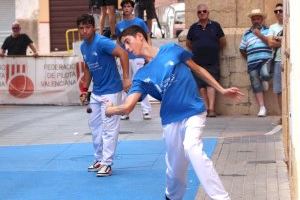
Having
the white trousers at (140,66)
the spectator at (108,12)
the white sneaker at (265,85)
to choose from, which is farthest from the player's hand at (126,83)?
the spectator at (108,12)

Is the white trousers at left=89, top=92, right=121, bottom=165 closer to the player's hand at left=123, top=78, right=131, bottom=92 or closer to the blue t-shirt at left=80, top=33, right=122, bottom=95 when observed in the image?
the blue t-shirt at left=80, top=33, right=122, bottom=95

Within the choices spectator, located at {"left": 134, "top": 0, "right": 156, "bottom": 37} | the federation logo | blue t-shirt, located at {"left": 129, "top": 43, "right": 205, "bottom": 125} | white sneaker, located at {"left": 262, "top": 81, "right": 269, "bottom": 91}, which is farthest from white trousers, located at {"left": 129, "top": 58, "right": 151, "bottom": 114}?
blue t-shirt, located at {"left": 129, "top": 43, "right": 205, "bottom": 125}

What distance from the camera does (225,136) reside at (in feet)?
39.8

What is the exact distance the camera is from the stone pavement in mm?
8518

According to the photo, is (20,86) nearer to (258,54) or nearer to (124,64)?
(258,54)

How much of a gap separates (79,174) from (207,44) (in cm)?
538

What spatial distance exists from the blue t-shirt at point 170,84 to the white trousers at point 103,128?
2.18 m

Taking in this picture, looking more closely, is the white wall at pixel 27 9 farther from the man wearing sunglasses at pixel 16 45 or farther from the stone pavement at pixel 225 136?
the stone pavement at pixel 225 136

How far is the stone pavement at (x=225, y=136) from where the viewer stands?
8.52 m

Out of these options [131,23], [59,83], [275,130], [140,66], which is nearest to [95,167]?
[275,130]

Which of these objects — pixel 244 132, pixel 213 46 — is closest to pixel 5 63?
pixel 213 46

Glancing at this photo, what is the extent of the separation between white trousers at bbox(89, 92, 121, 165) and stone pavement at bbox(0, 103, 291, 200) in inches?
49.7

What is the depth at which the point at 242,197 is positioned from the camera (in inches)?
310

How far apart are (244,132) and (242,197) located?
4.74 meters
